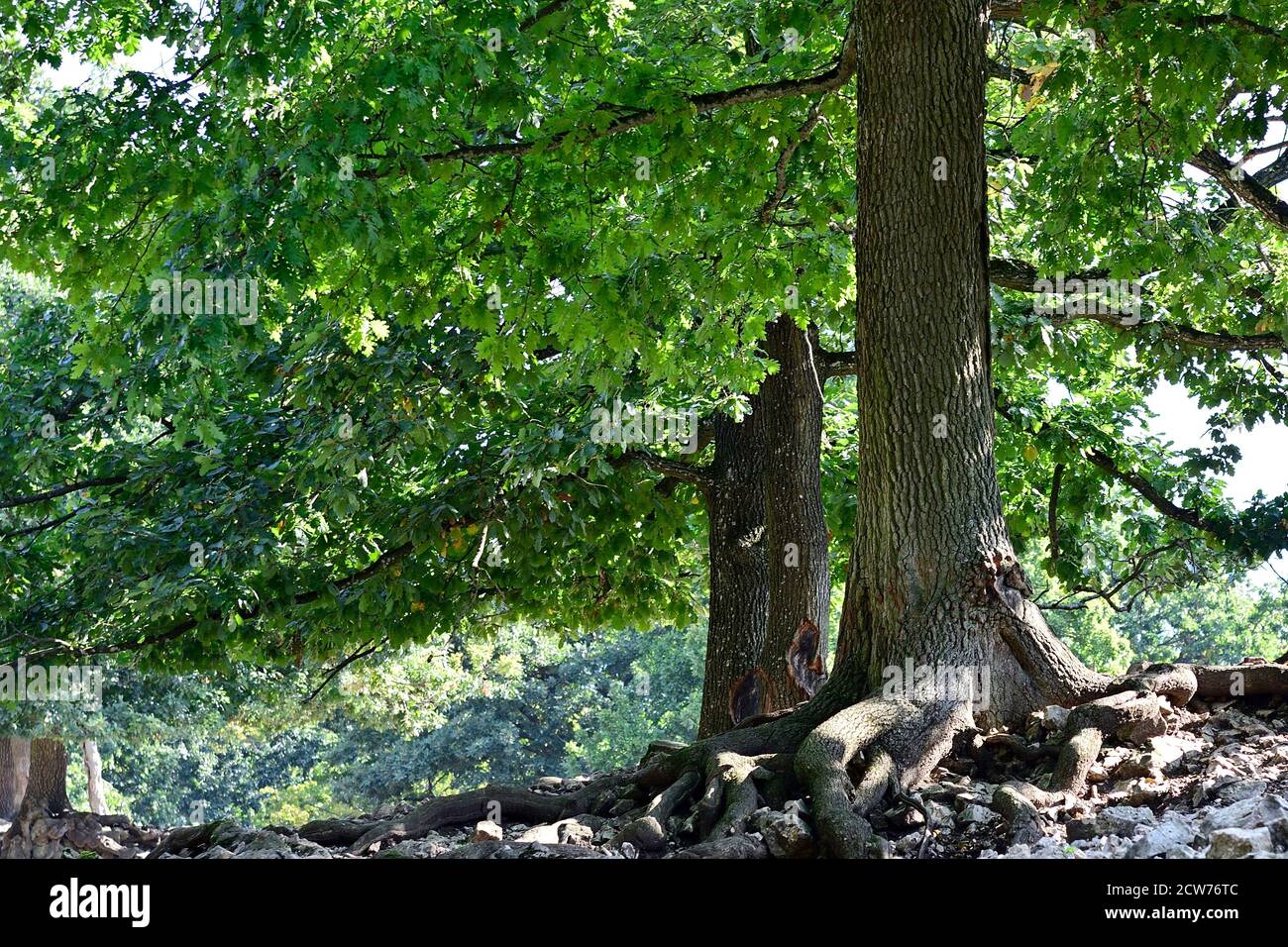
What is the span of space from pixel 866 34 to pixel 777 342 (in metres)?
4.60

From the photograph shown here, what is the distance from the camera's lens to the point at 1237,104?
982 centimetres

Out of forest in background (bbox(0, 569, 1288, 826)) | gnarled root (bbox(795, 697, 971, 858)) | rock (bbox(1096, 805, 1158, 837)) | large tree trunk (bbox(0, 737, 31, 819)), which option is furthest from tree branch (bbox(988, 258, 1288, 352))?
forest in background (bbox(0, 569, 1288, 826))

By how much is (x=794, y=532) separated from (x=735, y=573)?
2.88ft

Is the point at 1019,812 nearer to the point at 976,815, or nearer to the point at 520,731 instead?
the point at 976,815

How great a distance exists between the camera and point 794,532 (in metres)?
10.7

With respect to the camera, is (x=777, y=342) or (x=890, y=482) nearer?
(x=890, y=482)

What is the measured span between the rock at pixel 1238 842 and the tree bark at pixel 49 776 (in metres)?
17.4

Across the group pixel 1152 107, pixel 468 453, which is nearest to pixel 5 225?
pixel 468 453

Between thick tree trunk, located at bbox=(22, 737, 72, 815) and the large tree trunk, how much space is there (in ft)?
10.3

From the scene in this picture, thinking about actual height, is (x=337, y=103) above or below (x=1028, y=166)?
below

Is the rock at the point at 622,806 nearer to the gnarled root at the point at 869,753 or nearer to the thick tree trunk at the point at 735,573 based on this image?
the gnarled root at the point at 869,753

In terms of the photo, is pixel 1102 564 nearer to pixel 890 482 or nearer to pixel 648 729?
pixel 890 482

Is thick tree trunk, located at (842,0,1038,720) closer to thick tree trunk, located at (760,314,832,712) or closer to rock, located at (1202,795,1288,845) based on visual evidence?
rock, located at (1202,795,1288,845)
